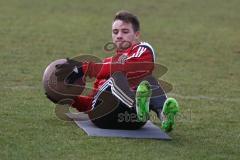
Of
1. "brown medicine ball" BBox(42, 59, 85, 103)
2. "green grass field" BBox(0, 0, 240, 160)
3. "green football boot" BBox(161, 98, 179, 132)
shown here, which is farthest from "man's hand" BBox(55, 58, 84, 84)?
"green football boot" BBox(161, 98, 179, 132)

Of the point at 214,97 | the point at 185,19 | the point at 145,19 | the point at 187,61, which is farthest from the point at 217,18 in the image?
the point at 214,97

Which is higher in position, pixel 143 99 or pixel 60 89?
pixel 143 99

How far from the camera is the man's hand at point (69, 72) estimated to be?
7.00m

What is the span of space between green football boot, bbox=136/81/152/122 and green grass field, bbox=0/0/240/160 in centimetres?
28

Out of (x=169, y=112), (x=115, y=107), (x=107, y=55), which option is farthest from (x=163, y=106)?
(x=107, y=55)

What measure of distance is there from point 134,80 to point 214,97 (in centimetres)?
217

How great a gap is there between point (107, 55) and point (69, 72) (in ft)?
15.5

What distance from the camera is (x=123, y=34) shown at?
6.85 meters

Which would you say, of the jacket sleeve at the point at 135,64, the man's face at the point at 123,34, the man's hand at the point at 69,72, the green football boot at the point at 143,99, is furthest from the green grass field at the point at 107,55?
the man's face at the point at 123,34

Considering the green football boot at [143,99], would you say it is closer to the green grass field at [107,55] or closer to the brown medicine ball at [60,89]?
the green grass field at [107,55]

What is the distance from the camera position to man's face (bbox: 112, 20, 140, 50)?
6.84 m

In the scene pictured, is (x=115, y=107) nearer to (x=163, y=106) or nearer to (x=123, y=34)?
(x=163, y=106)

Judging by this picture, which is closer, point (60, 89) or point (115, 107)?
point (115, 107)

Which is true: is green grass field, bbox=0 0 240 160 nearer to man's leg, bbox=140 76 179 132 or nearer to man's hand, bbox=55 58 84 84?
man's leg, bbox=140 76 179 132
